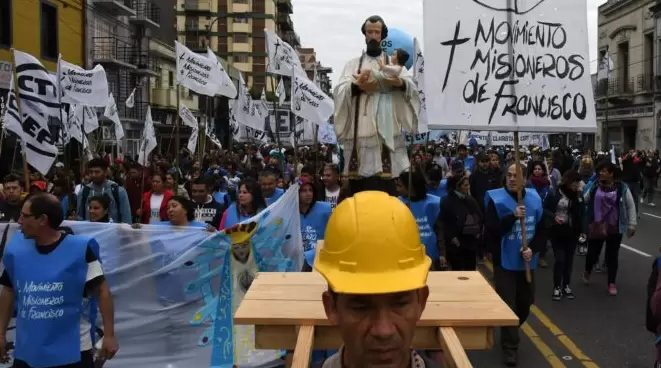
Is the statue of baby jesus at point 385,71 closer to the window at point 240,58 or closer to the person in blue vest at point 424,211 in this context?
the person in blue vest at point 424,211

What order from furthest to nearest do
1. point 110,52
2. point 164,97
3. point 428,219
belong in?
point 164,97
point 110,52
point 428,219

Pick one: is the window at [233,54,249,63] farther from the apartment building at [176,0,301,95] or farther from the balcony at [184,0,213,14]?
the balcony at [184,0,213,14]

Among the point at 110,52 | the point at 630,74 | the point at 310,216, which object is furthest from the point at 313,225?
the point at 630,74

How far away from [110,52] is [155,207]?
27.1 meters

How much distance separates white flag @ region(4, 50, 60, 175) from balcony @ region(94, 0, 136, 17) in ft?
85.4

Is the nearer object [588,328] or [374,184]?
[374,184]

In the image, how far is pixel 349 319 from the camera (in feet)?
6.31

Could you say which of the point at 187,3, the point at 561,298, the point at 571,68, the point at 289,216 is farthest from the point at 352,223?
the point at 187,3

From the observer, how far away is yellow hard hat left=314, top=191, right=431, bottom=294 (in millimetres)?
1896

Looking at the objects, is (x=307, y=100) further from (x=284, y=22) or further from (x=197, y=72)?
(x=284, y=22)

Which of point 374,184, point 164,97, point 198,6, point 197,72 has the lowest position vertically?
point 374,184

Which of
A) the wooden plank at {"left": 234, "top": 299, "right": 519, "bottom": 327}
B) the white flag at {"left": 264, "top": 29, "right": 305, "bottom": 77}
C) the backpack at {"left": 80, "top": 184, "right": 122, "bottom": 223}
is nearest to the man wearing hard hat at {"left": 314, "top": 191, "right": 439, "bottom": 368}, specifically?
the wooden plank at {"left": 234, "top": 299, "right": 519, "bottom": 327}

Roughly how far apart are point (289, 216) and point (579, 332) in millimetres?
3642

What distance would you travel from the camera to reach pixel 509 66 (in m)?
5.04
